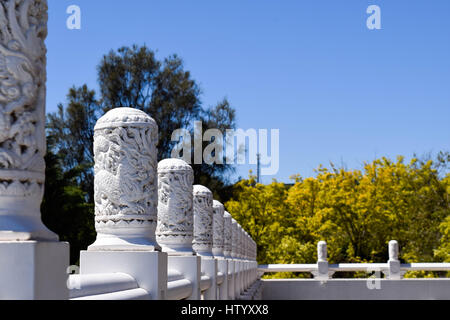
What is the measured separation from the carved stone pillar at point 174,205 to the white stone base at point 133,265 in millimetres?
2465

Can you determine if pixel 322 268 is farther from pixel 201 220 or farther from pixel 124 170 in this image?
pixel 124 170

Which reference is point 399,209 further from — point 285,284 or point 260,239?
point 285,284

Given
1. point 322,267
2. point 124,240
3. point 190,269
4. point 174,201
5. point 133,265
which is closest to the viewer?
point 133,265

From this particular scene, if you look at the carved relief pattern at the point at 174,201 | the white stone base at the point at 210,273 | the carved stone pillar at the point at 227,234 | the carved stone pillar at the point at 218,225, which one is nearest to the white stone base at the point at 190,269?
the carved relief pattern at the point at 174,201

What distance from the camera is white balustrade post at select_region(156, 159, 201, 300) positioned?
27.4 ft

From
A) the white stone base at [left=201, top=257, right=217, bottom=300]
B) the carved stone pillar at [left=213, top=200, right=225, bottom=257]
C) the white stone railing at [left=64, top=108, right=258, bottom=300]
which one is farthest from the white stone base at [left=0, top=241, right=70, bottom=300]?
Answer: the carved stone pillar at [left=213, top=200, right=225, bottom=257]

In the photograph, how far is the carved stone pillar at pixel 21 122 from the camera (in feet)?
11.3

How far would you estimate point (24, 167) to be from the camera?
3.51 meters

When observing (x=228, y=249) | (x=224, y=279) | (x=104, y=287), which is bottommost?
(x=224, y=279)

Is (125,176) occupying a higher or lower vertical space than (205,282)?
higher

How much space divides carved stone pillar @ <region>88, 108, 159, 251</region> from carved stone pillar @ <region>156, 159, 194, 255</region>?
2056 millimetres

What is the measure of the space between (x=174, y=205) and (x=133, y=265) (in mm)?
2576

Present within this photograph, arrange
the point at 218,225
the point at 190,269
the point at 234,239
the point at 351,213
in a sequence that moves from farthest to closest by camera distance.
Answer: the point at 351,213
the point at 234,239
the point at 218,225
the point at 190,269

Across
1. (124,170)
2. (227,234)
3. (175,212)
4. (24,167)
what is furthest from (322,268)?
(24,167)
